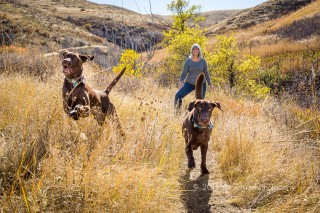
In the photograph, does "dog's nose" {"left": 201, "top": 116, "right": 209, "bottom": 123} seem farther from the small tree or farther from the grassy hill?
the small tree

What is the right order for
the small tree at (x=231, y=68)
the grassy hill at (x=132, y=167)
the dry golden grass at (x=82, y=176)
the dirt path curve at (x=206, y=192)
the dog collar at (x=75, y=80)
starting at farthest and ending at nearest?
the small tree at (x=231, y=68)
the dog collar at (x=75, y=80)
the dirt path curve at (x=206, y=192)
the grassy hill at (x=132, y=167)
the dry golden grass at (x=82, y=176)

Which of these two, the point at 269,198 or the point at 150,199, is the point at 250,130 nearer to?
the point at 269,198

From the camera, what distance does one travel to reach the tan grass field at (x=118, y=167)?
224 centimetres

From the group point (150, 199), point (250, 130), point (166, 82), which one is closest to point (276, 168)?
point (250, 130)

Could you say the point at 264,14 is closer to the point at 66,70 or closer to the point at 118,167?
the point at 66,70

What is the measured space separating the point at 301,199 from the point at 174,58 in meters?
9.23

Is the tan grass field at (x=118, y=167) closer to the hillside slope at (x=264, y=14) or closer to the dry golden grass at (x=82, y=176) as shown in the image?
the dry golden grass at (x=82, y=176)

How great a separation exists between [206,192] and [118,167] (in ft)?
4.20

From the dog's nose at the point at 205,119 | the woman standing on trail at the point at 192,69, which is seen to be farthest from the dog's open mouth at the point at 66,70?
the woman standing on trail at the point at 192,69

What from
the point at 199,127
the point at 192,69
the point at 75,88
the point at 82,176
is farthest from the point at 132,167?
the point at 192,69

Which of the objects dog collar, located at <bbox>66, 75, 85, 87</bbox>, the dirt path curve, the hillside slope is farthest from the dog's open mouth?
the hillside slope

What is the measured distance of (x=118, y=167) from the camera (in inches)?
113

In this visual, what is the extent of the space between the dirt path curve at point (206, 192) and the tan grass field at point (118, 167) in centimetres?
9

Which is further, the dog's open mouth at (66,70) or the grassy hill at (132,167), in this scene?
the dog's open mouth at (66,70)
